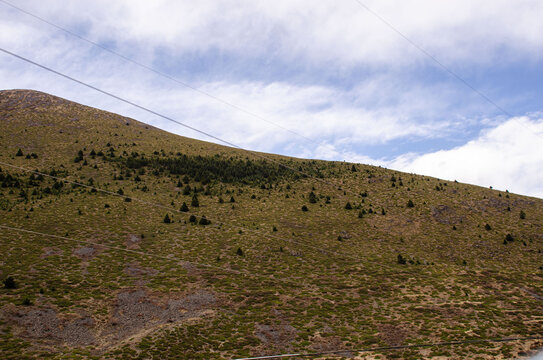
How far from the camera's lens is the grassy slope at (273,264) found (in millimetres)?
26422

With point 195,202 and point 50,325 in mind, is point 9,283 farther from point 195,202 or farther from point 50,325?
point 195,202

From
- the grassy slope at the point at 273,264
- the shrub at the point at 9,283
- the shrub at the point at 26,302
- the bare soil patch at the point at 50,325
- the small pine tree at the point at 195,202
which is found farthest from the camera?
the small pine tree at the point at 195,202

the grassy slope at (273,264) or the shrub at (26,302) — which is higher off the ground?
the grassy slope at (273,264)

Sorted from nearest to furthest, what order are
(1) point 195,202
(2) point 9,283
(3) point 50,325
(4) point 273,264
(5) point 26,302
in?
(3) point 50,325
(5) point 26,302
(2) point 9,283
(4) point 273,264
(1) point 195,202

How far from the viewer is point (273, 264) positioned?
41.8m

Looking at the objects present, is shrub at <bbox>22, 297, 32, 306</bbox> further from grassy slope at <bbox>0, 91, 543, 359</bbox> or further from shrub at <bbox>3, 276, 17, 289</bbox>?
shrub at <bbox>3, 276, 17, 289</bbox>

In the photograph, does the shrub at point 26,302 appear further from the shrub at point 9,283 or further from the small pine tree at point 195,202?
the small pine tree at point 195,202

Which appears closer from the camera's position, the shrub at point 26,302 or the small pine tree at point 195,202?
the shrub at point 26,302

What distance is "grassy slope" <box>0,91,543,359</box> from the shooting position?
86.7ft

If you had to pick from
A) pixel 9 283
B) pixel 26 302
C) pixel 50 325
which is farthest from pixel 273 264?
pixel 9 283

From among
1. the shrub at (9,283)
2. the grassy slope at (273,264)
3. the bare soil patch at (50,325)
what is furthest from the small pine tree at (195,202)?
the bare soil patch at (50,325)

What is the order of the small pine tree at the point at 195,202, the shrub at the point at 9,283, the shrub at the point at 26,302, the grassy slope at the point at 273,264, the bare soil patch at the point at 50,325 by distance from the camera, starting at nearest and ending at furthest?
the bare soil patch at the point at 50,325, the grassy slope at the point at 273,264, the shrub at the point at 26,302, the shrub at the point at 9,283, the small pine tree at the point at 195,202

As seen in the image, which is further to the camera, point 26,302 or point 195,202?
point 195,202

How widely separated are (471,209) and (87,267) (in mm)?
66107
